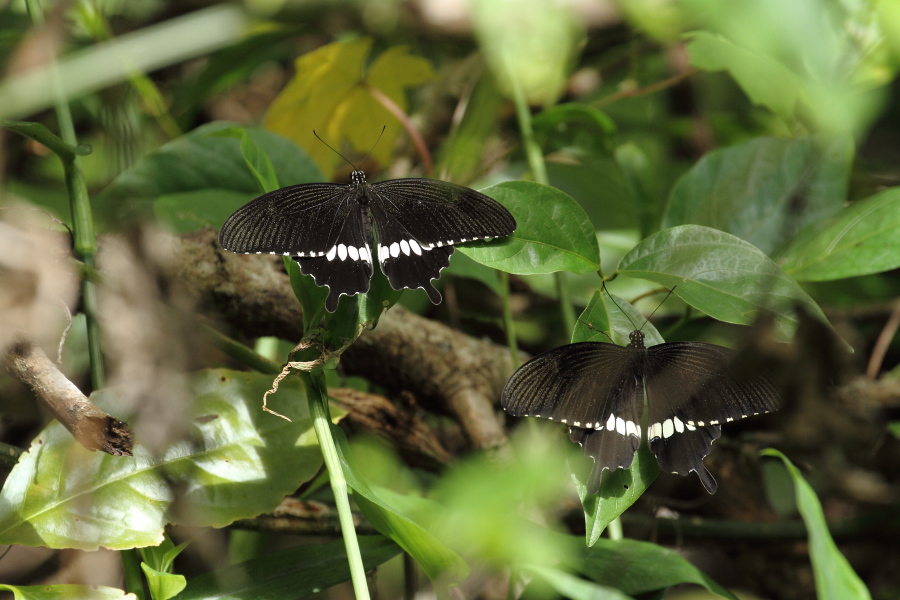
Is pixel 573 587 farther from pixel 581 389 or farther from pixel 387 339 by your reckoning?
pixel 387 339

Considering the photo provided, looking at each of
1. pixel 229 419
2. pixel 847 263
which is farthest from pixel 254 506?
pixel 847 263

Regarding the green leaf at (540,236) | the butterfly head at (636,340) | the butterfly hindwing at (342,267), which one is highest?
the butterfly hindwing at (342,267)

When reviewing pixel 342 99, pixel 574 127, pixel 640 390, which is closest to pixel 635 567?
pixel 640 390

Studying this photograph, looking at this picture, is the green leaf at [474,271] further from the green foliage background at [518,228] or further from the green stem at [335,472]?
the green stem at [335,472]

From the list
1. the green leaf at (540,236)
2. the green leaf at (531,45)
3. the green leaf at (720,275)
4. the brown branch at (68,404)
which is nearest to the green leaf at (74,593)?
the brown branch at (68,404)

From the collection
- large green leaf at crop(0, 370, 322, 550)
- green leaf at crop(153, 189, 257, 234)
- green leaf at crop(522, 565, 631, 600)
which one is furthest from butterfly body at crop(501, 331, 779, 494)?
green leaf at crop(153, 189, 257, 234)

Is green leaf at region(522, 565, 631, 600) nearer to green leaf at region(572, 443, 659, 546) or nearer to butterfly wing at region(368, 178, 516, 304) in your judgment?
green leaf at region(572, 443, 659, 546)

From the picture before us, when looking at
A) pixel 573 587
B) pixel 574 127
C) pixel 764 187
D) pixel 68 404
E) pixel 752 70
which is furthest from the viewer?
pixel 574 127

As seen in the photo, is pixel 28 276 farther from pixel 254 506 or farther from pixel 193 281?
pixel 254 506
